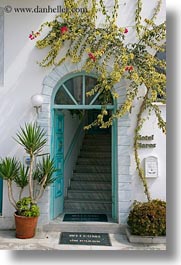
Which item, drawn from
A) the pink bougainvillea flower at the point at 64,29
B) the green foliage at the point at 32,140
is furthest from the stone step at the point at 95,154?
the pink bougainvillea flower at the point at 64,29

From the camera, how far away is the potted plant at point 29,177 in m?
5.33

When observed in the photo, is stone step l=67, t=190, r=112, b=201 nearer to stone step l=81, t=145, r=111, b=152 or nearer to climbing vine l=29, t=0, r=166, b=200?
climbing vine l=29, t=0, r=166, b=200

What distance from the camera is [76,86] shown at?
6.22 metres

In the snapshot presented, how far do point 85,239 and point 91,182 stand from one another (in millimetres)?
2439

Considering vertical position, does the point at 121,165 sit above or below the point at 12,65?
below

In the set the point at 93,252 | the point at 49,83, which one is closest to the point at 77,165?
the point at 49,83

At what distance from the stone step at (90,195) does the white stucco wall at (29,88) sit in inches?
57.5

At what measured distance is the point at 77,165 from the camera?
27.6 feet

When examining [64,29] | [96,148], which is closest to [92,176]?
[96,148]

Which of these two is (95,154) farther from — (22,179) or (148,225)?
(148,225)

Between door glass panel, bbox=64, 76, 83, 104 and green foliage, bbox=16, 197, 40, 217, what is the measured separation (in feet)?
7.53

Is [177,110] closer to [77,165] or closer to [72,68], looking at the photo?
[72,68]

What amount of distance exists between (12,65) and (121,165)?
308 centimetres

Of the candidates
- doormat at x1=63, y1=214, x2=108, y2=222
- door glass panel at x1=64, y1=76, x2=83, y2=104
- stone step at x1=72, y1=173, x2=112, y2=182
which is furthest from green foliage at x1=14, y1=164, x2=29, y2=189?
stone step at x1=72, y1=173, x2=112, y2=182
